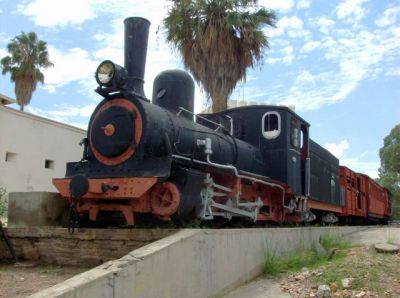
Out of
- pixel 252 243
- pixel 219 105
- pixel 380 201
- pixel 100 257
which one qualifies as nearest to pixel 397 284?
pixel 252 243

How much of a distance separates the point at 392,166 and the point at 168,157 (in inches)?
1889

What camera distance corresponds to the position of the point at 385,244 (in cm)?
899

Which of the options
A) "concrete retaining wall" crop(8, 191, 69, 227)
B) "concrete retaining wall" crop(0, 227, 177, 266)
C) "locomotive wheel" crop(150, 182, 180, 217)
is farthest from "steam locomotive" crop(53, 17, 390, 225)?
"concrete retaining wall" crop(8, 191, 69, 227)

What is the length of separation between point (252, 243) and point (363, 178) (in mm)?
17159

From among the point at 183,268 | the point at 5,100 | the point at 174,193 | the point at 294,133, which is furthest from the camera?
the point at 5,100

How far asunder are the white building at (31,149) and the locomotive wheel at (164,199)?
1313 cm

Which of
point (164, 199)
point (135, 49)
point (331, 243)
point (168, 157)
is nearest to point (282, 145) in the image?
point (331, 243)

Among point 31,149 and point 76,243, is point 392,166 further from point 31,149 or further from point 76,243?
point 76,243

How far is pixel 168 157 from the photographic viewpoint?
6.86m

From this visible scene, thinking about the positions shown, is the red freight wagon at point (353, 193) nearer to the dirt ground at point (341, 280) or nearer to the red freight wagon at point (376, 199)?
the red freight wagon at point (376, 199)

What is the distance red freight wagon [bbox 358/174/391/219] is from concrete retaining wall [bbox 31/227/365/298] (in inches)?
663

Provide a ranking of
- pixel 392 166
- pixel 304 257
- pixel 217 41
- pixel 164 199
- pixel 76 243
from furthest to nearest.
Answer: pixel 392 166, pixel 217 41, pixel 304 257, pixel 76 243, pixel 164 199

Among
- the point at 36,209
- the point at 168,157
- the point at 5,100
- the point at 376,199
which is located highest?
the point at 5,100

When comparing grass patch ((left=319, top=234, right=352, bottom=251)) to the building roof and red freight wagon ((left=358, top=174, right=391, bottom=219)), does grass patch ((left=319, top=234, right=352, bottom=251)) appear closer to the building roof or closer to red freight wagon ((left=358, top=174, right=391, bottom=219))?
red freight wagon ((left=358, top=174, right=391, bottom=219))
